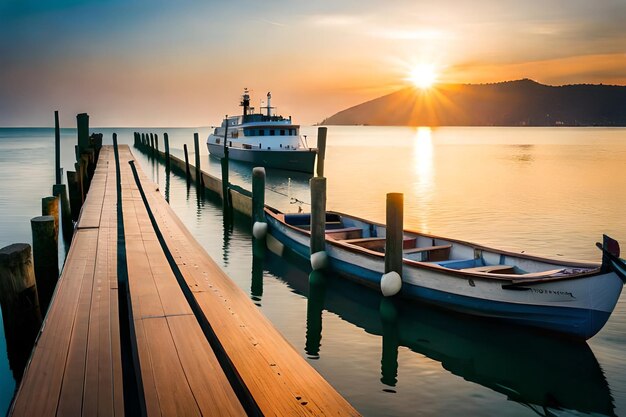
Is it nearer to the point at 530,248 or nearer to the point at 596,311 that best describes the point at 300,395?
the point at 596,311

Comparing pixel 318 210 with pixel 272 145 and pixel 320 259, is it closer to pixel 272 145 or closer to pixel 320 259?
pixel 320 259

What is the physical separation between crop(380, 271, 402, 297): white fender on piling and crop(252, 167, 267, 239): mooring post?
634 centimetres

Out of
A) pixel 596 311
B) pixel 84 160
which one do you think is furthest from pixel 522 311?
pixel 84 160

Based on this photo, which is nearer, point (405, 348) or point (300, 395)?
point (300, 395)

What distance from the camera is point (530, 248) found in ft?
58.0

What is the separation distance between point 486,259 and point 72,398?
8310 millimetres

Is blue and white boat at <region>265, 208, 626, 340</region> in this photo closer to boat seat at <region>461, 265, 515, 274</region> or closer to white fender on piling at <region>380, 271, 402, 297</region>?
boat seat at <region>461, 265, 515, 274</region>

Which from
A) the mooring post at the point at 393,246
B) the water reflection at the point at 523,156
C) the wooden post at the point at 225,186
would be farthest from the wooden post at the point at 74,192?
the water reflection at the point at 523,156

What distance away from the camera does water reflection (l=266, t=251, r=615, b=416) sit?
7133mm

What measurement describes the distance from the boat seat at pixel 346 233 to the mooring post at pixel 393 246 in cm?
362

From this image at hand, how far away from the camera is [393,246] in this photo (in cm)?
970

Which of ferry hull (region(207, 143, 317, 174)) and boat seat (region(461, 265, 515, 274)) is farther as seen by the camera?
ferry hull (region(207, 143, 317, 174))

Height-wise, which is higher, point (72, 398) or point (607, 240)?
point (607, 240)

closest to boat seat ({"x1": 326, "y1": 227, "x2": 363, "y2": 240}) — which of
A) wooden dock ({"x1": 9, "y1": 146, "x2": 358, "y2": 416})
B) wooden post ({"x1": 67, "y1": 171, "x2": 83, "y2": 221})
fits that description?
wooden dock ({"x1": 9, "y1": 146, "x2": 358, "y2": 416})
